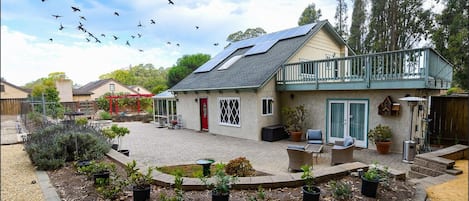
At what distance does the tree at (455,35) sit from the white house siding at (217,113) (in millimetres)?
6719

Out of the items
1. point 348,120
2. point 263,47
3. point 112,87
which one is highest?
point 263,47

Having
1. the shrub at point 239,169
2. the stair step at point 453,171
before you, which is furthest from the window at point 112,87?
the stair step at point 453,171

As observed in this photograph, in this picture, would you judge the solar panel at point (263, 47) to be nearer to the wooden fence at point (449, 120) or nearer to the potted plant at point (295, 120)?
the potted plant at point (295, 120)

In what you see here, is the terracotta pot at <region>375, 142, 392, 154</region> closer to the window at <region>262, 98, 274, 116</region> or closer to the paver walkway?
the paver walkway

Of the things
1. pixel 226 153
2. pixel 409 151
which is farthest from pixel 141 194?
pixel 409 151

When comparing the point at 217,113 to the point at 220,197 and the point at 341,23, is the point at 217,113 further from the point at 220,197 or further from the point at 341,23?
the point at 220,197

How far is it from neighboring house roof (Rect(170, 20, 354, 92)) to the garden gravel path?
6.74 m

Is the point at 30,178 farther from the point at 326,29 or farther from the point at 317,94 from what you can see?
the point at 326,29

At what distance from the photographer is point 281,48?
11891 millimetres

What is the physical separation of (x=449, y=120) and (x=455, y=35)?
4192 millimetres

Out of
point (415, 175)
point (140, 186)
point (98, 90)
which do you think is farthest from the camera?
point (98, 90)

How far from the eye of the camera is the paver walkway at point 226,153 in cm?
651

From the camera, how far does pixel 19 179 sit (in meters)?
5.13

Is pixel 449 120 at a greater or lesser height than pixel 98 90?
lesser
